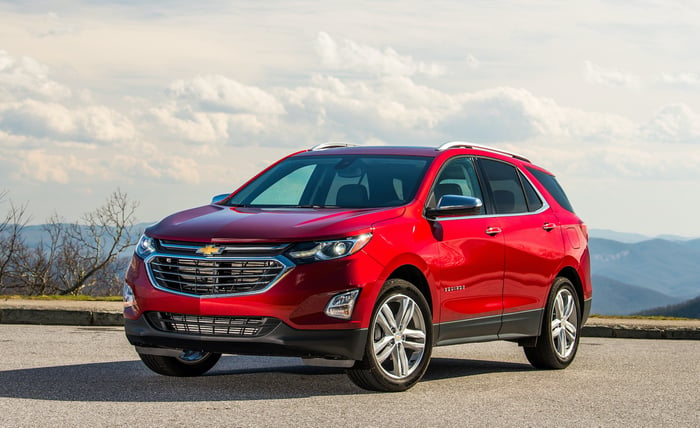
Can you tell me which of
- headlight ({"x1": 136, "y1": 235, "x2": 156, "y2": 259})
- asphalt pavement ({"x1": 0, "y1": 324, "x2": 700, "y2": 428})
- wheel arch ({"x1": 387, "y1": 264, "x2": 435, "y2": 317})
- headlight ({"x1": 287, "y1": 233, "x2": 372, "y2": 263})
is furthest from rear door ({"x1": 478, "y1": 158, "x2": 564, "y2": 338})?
headlight ({"x1": 136, "y1": 235, "x2": 156, "y2": 259})

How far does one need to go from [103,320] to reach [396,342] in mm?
8293

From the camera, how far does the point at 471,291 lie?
830 cm

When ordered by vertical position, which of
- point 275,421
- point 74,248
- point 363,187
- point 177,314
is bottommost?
point 74,248

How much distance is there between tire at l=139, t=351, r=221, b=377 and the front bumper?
1.11 m

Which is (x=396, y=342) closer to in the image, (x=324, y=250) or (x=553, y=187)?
(x=324, y=250)

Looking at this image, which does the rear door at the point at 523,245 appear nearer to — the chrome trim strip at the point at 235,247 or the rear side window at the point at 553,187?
the rear side window at the point at 553,187

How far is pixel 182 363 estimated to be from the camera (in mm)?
8406

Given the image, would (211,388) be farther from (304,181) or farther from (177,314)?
(304,181)

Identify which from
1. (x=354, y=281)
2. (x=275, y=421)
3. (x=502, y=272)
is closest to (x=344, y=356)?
(x=354, y=281)

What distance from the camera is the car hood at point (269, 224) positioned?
7070 mm

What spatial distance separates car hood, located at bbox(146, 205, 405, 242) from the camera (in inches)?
278

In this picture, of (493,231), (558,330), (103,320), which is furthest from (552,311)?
(103,320)

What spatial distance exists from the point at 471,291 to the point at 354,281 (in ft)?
5.23

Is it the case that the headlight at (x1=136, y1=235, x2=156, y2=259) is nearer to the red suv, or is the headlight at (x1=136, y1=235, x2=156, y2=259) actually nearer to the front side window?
the red suv
